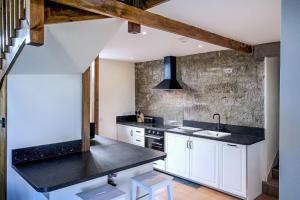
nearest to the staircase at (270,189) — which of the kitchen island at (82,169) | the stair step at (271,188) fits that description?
the stair step at (271,188)

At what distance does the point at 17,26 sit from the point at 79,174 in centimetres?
132

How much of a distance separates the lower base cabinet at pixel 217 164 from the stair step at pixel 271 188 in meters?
0.10

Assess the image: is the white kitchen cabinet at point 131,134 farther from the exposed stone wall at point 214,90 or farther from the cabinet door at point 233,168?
the cabinet door at point 233,168

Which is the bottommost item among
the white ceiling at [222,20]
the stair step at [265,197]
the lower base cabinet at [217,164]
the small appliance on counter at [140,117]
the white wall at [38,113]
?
the stair step at [265,197]

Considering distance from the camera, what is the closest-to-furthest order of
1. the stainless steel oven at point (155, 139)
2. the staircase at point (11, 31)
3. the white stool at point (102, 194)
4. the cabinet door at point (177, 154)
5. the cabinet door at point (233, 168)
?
the staircase at point (11, 31) < the white stool at point (102, 194) < the cabinet door at point (233, 168) < the cabinet door at point (177, 154) < the stainless steel oven at point (155, 139)

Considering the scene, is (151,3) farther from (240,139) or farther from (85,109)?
(240,139)

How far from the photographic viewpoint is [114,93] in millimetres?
5578

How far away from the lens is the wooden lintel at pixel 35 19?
1.53 meters

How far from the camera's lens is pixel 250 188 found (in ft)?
11.4

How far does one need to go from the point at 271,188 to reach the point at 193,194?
1.24 metres

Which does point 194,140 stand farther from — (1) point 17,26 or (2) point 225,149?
(1) point 17,26

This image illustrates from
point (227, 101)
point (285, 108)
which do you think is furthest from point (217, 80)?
point (285, 108)

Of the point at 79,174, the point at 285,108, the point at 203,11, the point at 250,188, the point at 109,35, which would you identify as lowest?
the point at 250,188

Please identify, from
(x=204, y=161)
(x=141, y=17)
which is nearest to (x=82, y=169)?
(x=141, y=17)
